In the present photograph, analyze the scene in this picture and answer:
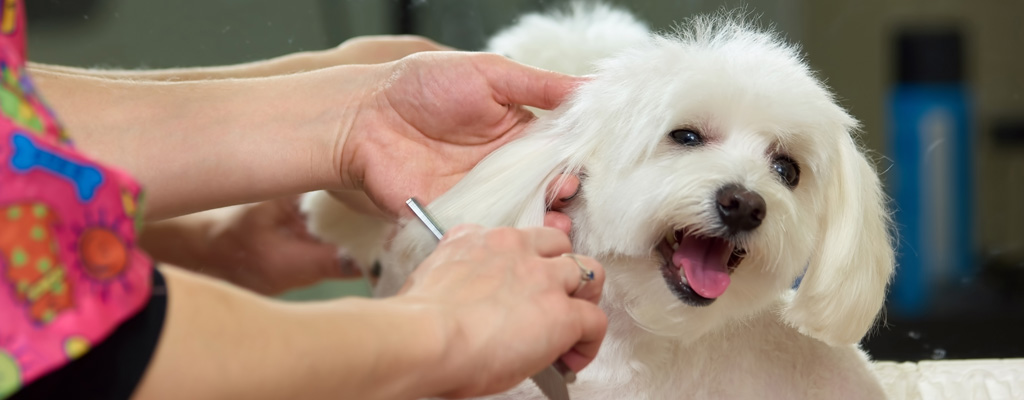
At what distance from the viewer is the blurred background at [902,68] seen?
51.2 inches

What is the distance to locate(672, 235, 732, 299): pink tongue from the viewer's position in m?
0.83

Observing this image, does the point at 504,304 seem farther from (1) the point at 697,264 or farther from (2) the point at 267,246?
(2) the point at 267,246

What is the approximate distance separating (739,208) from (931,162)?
1310mm

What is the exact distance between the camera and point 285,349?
18.0 inches

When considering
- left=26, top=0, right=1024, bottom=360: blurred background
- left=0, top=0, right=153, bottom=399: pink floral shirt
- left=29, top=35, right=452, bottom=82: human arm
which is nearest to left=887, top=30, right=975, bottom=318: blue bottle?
left=26, top=0, right=1024, bottom=360: blurred background

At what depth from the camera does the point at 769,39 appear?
0.93 m

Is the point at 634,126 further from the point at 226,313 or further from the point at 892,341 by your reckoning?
the point at 892,341

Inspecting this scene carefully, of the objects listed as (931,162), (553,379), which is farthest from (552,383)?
(931,162)

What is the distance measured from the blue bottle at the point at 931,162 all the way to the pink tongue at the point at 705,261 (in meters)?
1.09

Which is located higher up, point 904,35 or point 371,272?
point 904,35

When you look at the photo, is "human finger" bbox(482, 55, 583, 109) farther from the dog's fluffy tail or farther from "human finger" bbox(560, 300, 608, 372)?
"human finger" bbox(560, 300, 608, 372)

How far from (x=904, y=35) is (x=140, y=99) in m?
1.60

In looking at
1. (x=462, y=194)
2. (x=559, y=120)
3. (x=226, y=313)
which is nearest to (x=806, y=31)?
(x=559, y=120)

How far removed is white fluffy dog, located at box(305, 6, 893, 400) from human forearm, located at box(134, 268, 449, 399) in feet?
1.03
